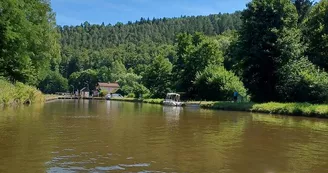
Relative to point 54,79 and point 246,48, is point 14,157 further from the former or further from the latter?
point 54,79

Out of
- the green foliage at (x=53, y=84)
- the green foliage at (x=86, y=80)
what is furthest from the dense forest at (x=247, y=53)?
the green foliage at (x=53, y=84)

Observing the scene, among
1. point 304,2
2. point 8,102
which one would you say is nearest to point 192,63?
point 304,2

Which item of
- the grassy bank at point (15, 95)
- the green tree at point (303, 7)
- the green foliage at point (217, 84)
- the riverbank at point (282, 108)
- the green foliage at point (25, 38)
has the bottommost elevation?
the riverbank at point (282, 108)

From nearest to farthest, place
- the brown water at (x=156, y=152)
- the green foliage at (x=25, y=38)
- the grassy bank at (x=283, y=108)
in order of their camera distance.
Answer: the brown water at (x=156, y=152) → the grassy bank at (x=283, y=108) → the green foliage at (x=25, y=38)

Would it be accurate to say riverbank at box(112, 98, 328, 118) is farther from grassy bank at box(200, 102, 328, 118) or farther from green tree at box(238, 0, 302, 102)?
green tree at box(238, 0, 302, 102)

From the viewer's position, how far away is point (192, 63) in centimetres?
6575

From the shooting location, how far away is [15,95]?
38.4 m

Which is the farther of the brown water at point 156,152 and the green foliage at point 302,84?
the green foliage at point 302,84

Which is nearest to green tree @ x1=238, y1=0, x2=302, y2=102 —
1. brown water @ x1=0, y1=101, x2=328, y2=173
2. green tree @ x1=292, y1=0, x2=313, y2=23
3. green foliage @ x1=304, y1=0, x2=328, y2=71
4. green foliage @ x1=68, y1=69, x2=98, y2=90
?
green foliage @ x1=304, y1=0, x2=328, y2=71

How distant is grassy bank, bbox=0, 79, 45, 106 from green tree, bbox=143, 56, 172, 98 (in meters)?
33.2

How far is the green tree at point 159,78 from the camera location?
79125 millimetres

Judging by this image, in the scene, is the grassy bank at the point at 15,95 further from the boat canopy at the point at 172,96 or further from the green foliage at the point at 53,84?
the green foliage at the point at 53,84

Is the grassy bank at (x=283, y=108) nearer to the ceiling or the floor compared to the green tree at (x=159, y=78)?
nearer to the floor

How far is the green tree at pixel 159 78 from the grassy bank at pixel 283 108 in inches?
1466
